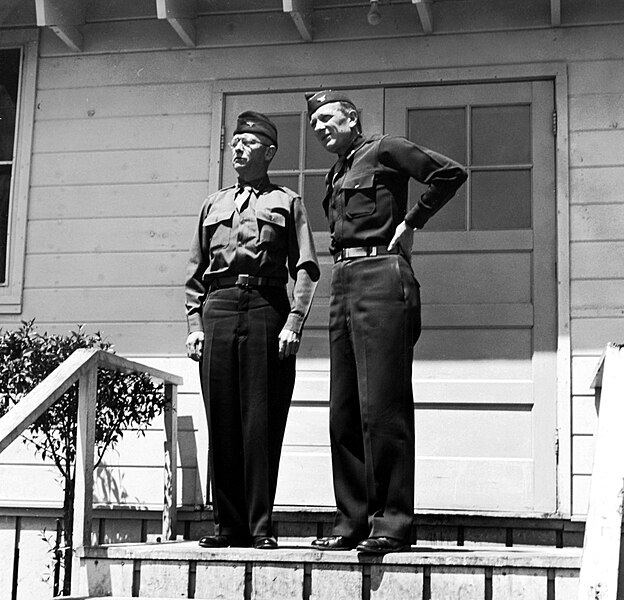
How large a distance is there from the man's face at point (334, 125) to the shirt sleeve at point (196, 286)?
0.63 m

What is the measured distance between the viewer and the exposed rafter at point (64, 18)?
5.43 metres

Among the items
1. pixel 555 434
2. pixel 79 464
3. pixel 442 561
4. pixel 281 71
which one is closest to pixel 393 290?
pixel 442 561

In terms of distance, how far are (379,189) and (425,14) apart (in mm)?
1647

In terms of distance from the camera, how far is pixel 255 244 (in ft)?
13.6

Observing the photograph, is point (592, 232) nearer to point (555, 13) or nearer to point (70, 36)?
point (555, 13)

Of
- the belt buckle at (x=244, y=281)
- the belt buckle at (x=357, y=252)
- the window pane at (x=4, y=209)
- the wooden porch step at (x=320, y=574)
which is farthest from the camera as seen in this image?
the window pane at (x=4, y=209)

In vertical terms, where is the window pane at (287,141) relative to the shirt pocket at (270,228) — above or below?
above

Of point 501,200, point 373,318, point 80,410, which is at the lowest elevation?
point 80,410

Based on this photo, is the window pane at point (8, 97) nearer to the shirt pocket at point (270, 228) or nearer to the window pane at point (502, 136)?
the shirt pocket at point (270, 228)

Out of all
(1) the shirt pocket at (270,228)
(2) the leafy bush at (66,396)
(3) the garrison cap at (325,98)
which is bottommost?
(2) the leafy bush at (66,396)

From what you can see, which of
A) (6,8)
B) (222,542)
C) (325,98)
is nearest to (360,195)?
(325,98)

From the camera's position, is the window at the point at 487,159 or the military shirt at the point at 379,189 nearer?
the military shirt at the point at 379,189

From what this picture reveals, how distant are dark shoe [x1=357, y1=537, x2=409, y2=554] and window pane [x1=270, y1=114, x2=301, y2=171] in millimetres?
2370

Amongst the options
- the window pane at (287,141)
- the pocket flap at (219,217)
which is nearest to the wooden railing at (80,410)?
the pocket flap at (219,217)
